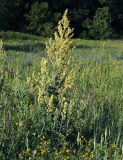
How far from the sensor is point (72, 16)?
57375 millimetres

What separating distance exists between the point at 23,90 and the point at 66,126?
1221 mm

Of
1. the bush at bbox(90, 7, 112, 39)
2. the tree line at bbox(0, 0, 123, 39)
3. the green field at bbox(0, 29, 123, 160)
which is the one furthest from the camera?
the bush at bbox(90, 7, 112, 39)

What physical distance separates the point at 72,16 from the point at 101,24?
151 inches

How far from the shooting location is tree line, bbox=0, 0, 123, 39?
53.6 meters

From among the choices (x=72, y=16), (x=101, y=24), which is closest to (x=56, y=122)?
(x=72, y=16)

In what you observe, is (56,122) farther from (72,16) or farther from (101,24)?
(101,24)

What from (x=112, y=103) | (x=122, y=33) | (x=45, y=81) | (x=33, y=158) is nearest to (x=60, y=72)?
(x=45, y=81)

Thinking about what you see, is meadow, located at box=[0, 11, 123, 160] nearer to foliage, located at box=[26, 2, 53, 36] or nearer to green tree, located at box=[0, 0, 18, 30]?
green tree, located at box=[0, 0, 18, 30]

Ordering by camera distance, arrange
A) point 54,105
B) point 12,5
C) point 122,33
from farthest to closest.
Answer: point 122,33, point 12,5, point 54,105

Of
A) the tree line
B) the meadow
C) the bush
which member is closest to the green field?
the meadow

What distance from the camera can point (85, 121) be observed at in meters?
7.76

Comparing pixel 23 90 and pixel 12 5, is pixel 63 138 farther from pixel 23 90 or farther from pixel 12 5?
pixel 12 5

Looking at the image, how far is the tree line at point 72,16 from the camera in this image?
53572mm

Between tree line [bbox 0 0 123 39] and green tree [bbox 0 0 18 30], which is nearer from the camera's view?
green tree [bbox 0 0 18 30]
